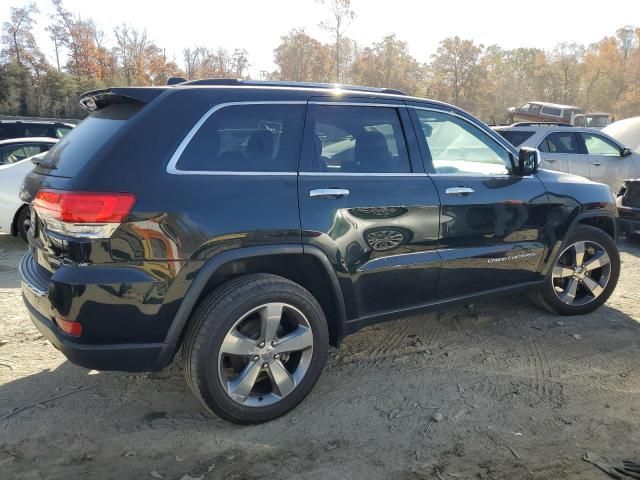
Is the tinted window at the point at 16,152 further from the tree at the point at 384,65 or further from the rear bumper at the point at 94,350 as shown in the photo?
the tree at the point at 384,65

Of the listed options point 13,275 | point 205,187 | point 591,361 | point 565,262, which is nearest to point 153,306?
point 205,187

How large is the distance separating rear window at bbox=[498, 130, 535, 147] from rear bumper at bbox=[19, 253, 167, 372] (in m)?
7.80

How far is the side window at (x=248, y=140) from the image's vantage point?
9.31 ft

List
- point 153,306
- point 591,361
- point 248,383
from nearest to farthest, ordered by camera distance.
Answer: point 153,306
point 248,383
point 591,361

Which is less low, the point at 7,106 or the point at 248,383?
the point at 7,106

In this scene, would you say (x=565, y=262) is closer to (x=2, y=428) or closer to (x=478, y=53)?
(x=2, y=428)

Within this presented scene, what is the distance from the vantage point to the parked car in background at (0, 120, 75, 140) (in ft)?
35.6

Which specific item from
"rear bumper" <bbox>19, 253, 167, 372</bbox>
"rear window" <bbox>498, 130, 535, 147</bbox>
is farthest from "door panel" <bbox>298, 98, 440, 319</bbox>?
"rear window" <bbox>498, 130, 535, 147</bbox>

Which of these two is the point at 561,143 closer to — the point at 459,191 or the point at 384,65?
the point at 459,191

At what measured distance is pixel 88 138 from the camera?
290cm

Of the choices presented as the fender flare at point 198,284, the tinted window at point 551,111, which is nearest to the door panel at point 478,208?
the fender flare at point 198,284

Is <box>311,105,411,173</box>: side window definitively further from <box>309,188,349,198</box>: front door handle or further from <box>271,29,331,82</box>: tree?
<box>271,29,331,82</box>: tree

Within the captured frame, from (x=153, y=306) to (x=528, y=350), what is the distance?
9.33 ft

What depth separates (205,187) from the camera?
2.75 metres
